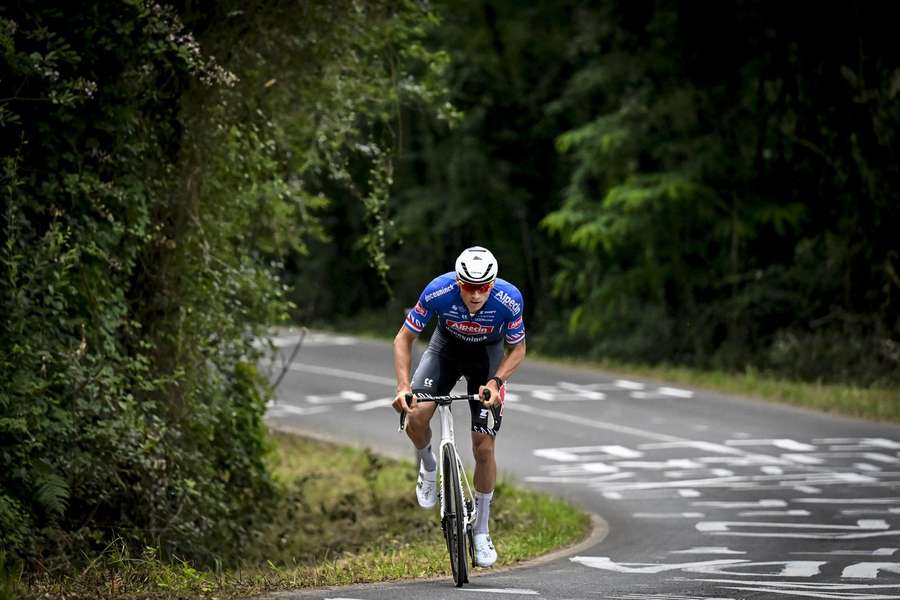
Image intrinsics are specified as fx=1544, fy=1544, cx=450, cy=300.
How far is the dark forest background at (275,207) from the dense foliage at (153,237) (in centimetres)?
3

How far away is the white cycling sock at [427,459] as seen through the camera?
1053 cm

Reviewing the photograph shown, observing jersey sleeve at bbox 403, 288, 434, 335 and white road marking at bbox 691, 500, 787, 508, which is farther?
white road marking at bbox 691, 500, 787, 508

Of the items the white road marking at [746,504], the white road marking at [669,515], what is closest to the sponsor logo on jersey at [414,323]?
the white road marking at [669,515]

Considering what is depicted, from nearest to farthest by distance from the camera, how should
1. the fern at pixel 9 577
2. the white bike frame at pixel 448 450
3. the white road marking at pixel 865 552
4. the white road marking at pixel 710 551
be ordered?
the fern at pixel 9 577 < the white bike frame at pixel 448 450 < the white road marking at pixel 865 552 < the white road marking at pixel 710 551

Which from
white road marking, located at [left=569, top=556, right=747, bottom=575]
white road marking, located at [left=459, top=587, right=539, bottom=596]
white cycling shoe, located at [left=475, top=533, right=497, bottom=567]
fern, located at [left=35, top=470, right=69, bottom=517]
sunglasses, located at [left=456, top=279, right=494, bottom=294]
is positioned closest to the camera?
white road marking, located at [left=459, top=587, right=539, bottom=596]

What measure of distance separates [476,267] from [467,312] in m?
0.58

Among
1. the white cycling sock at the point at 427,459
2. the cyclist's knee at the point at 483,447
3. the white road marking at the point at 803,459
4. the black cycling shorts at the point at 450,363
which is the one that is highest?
the black cycling shorts at the point at 450,363

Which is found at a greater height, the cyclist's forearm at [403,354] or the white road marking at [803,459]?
the cyclist's forearm at [403,354]

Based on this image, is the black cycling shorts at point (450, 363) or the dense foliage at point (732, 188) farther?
the dense foliage at point (732, 188)

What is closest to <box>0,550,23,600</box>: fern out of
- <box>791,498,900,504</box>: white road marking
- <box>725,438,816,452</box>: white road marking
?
<box>791,498,900,504</box>: white road marking

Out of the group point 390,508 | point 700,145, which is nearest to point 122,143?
point 390,508

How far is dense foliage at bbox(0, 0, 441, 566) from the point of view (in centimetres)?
1112

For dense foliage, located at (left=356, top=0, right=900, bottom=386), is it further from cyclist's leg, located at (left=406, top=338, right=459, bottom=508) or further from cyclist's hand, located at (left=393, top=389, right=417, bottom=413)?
cyclist's hand, located at (left=393, top=389, right=417, bottom=413)

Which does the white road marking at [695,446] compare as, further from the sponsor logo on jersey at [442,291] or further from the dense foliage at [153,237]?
the sponsor logo on jersey at [442,291]
